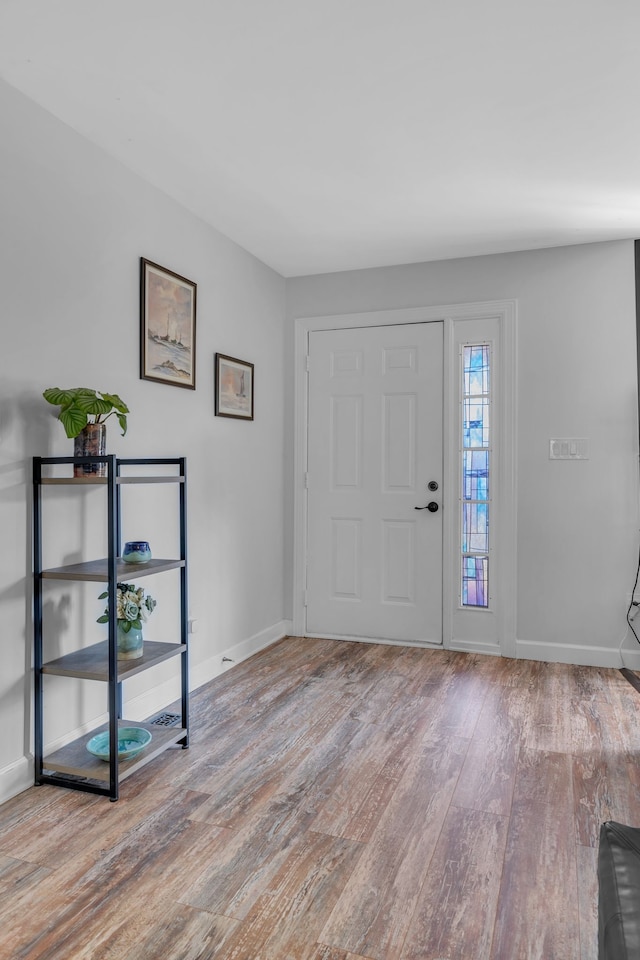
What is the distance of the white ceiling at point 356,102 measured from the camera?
6.08 feet

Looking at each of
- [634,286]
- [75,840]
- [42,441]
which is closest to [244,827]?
[75,840]

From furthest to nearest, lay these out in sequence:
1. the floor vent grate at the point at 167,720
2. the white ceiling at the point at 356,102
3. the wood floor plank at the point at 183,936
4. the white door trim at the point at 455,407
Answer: the white door trim at the point at 455,407, the floor vent grate at the point at 167,720, the white ceiling at the point at 356,102, the wood floor plank at the point at 183,936

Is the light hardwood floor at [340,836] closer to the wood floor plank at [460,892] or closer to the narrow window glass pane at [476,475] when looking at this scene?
the wood floor plank at [460,892]

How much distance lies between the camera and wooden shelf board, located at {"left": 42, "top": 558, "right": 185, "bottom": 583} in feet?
7.16

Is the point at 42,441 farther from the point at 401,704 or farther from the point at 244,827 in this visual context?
the point at 401,704

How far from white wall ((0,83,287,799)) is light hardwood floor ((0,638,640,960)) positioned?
1.57ft

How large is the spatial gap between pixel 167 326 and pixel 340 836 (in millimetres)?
2255

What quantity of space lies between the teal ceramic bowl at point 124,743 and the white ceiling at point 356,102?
2293mm

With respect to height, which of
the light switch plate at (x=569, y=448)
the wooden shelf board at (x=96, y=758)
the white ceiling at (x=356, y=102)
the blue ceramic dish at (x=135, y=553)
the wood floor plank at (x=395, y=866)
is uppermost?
the white ceiling at (x=356, y=102)

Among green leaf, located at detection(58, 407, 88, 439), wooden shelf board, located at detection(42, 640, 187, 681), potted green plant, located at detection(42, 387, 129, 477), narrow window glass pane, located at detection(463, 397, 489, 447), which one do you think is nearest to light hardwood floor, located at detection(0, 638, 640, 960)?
wooden shelf board, located at detection(42, 640, 187, 681)

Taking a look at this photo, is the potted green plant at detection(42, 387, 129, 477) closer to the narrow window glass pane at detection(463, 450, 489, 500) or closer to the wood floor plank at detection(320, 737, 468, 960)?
the wood floor plank at detection(320, 737, 468, 960)

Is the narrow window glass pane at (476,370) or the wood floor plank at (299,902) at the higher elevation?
the narrow window glass pane at (476,370)

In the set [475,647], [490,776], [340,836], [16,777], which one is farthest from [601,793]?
[16,777]

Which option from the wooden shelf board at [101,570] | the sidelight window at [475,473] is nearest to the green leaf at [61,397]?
the wooden shelf board at [101,570]
